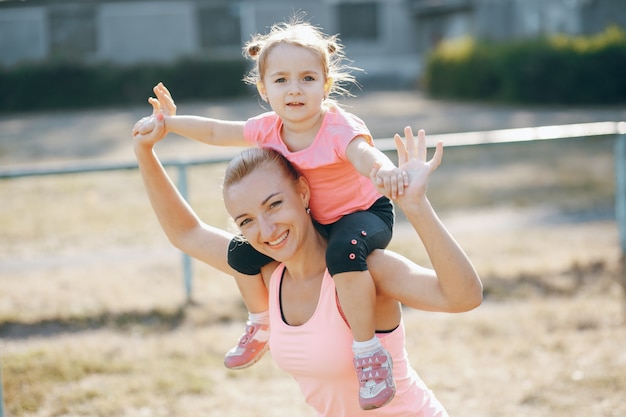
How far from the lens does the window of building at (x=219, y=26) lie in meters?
39.5

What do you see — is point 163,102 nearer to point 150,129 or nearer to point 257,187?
point 150,129

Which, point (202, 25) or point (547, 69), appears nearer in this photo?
point (547, 69)

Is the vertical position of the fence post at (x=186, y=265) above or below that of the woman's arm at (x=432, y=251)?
below

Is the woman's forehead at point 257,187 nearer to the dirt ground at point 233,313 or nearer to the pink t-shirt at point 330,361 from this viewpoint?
the pink t-shirt at point 330,361

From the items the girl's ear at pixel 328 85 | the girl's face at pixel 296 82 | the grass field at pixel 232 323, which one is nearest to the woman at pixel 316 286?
the girl's face at pixel 296 82

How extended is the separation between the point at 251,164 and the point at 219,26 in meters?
38.6

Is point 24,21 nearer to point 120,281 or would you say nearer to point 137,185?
point 137,185

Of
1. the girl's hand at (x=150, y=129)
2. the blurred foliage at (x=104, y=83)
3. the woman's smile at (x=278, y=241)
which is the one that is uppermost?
the blurred foliage at (x=104, y=83)

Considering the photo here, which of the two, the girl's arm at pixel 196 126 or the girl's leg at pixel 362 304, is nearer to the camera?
the girl's leg at pixel 362 304

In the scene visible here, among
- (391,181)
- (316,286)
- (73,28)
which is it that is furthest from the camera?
(73,28)

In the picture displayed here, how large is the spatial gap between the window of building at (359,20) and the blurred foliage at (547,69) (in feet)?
43.4

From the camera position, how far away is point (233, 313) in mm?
6406

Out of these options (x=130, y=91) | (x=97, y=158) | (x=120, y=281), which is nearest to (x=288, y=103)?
(x=120, y=281)

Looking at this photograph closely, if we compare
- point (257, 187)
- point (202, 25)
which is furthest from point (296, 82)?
point (202, 25)
